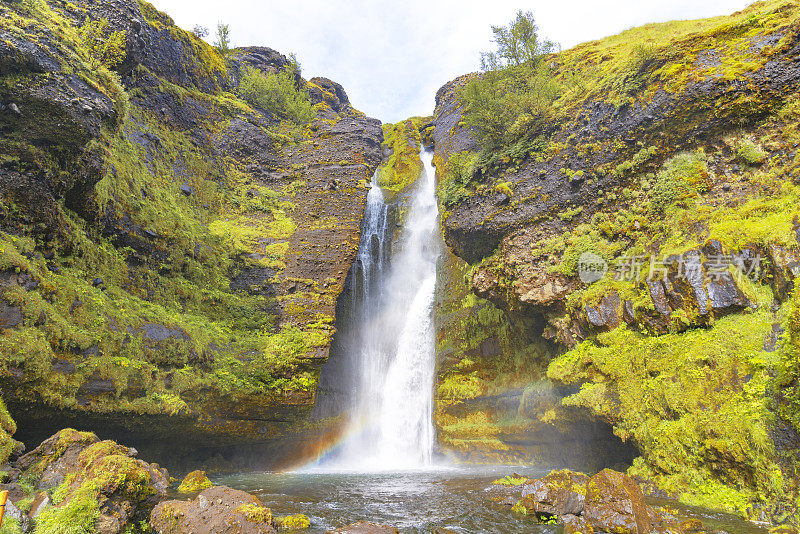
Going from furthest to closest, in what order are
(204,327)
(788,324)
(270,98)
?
(270,98) < (204,327) < (788,324)

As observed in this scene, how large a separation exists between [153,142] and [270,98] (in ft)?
39.6

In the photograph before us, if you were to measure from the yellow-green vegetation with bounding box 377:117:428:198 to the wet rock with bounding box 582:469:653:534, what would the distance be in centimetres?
2025

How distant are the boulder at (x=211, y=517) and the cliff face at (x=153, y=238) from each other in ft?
14.8

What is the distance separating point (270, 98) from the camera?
26594 mm

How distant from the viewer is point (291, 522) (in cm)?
691

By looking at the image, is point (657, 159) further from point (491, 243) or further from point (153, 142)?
point (153, 142)

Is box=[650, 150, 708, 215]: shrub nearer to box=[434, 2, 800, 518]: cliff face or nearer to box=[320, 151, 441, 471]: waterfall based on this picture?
box=[434, 2, 800, 518]: cliff face

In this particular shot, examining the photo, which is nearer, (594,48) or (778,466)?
(778,466)

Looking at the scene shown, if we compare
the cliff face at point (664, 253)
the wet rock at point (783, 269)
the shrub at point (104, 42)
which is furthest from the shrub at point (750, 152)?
the shrub at point (104, 42)

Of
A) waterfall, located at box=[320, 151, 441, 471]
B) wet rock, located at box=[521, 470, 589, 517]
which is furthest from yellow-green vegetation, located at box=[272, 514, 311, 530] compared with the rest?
waterfall, located at box=[320, 151, 441, 471]

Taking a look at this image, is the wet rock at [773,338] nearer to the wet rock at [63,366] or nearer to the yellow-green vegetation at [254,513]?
the yellow-green vegetation at [254,513]

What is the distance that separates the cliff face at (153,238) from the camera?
8938 mm

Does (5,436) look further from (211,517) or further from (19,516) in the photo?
(211,517)

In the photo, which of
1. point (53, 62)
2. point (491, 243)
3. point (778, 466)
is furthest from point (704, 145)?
point (53, 62)
